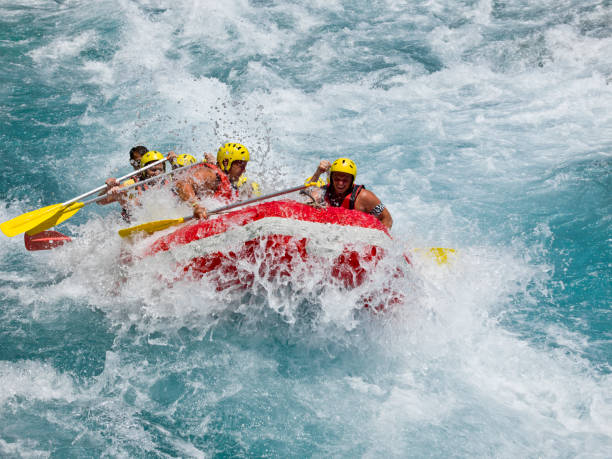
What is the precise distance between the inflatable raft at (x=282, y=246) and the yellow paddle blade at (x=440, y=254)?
1200 millimetres

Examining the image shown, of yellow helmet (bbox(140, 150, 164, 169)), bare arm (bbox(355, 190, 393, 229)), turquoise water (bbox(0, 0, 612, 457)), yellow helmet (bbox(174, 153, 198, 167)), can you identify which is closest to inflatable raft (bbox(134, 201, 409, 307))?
turquoise water (bbox(0, 0, 612, 457))

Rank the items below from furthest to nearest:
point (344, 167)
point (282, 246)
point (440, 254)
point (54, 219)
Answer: point (440, 254) → point (54, 219) → point (344, 167) → point (282, 246)

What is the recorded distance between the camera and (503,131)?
887 centimetres

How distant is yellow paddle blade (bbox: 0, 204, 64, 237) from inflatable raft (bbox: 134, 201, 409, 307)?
153 cm

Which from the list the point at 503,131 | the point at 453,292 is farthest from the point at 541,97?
the point at 453,292

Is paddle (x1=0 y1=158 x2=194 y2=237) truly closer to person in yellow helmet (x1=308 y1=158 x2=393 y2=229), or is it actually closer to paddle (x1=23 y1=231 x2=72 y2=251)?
paddle (x1=23 y1=231 x2=72 y2=251)

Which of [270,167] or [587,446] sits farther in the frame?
[270,167]

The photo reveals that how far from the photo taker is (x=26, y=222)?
5.19 metres

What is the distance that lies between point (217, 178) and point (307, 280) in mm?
1786

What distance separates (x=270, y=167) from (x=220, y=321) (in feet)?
12.4

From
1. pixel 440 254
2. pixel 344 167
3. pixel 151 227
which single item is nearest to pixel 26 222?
pixel 151 227

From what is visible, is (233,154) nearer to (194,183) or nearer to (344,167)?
(194,183)

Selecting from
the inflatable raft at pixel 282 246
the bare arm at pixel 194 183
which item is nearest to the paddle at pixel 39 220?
the bare arm at pixel 194 183

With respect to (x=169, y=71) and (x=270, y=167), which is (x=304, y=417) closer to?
(x=270, y=167)
